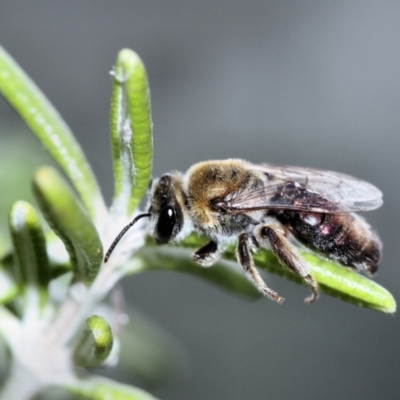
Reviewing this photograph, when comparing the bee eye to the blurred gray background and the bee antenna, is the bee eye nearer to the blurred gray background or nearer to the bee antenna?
the bee antenna

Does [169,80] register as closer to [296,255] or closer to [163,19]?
[163,19]

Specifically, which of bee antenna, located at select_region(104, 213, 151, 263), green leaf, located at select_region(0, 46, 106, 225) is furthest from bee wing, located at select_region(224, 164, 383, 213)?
green leaf, located at select_region(0, 46, 106, 225)

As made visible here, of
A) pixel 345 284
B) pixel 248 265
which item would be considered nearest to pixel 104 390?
pixel 248 265

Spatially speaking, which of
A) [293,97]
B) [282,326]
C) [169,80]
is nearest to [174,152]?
[169,80]

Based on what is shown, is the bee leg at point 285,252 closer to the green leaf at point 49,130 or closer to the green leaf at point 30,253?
the green leaf at point 49,130

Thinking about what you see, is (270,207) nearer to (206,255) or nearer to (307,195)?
(307,195)
